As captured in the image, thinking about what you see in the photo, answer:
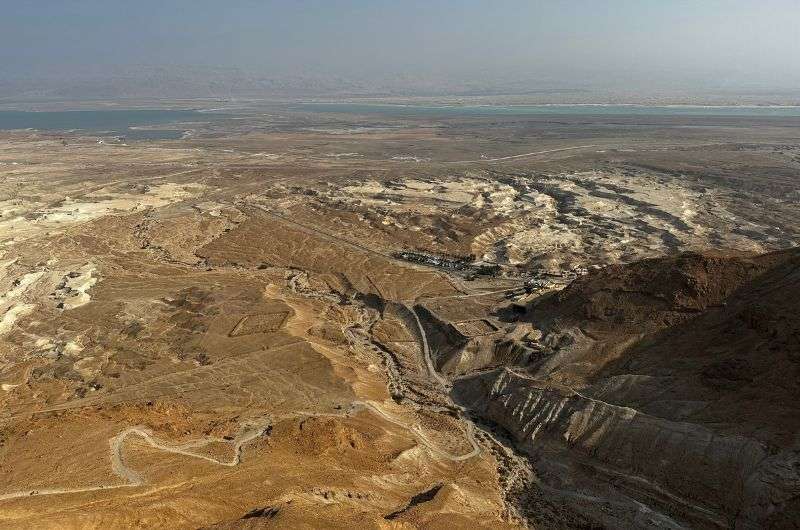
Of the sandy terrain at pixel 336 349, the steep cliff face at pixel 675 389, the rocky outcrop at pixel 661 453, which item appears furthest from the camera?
the sandy terrain at pixel 336 349

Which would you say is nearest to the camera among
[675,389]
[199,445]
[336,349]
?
[199,445]

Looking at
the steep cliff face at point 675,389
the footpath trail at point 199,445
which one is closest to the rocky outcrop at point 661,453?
the steep cliff face at point 675,389

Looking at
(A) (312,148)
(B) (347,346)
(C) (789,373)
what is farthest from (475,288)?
(A) (312,148)

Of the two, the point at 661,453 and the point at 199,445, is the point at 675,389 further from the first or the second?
the point at 199,445

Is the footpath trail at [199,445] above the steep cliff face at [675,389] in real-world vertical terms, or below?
below

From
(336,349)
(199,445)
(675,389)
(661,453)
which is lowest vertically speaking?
(336,349)

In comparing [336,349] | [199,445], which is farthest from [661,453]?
[336,349]

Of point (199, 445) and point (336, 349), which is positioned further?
point (336, 349)

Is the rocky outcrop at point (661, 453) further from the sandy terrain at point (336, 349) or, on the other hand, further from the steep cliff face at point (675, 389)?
the sandy terrain at point (336, 349)

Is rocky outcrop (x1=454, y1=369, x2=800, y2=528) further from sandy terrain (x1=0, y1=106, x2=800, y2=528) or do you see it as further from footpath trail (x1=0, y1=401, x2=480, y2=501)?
footpath trail (x1=0, y1=401, x2=480, y2=501)
